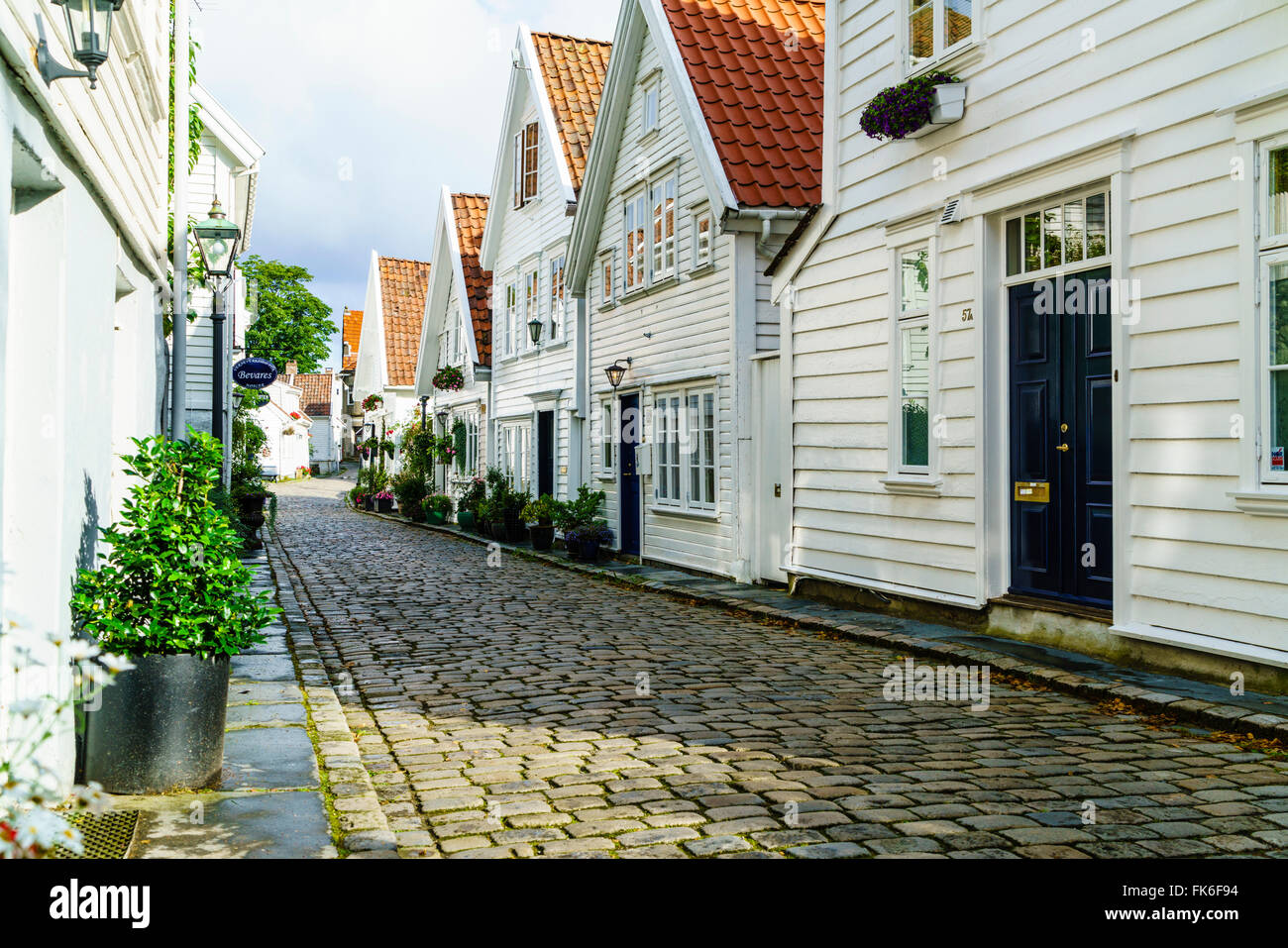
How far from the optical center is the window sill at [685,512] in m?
14.6

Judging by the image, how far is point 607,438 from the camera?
1867 cm

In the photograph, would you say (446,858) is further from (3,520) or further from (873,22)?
(873,22)

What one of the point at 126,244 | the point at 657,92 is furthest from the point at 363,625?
the point at 657,92

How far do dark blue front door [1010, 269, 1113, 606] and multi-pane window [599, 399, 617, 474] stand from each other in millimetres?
9716

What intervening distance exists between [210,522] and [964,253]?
659 centimetres

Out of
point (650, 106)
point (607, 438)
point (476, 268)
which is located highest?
point (650, 106)

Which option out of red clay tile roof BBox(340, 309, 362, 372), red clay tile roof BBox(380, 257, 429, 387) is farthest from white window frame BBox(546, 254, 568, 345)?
red clay tile roof BBox(340, 309, 362, 372)

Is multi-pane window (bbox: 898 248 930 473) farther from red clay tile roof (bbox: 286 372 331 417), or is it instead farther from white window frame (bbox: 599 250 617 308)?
red clay tile roof (bbox: 286 372 331 417)

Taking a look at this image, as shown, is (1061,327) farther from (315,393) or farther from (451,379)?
(315,393)

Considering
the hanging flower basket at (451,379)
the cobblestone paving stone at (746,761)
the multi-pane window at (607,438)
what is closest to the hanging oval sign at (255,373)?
the multi-pane window at (607,438)

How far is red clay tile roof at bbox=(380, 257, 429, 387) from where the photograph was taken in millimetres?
41156

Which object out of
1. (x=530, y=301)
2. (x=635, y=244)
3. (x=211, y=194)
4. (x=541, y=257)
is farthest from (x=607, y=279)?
(x=211, y=194)

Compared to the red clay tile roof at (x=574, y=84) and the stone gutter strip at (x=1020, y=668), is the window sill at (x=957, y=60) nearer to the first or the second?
the stone gutter strip at (x=1020, y=668)

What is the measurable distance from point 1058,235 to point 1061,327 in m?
0.68
